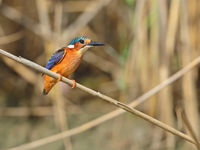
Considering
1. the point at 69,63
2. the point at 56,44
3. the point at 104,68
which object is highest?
the point at 104,68

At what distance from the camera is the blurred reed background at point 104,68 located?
260cm

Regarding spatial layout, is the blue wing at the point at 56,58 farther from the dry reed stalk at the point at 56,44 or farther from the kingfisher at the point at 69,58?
the dry reed stalk at the point at 56,44

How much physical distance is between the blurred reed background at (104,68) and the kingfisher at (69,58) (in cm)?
121

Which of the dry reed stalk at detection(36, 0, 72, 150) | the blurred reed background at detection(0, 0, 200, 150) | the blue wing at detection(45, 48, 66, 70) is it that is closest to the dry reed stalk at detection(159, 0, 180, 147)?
the blurred reed background at detection(0, 0, 200, 150)

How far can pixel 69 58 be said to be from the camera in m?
1.30

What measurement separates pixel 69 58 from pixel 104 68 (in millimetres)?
2132

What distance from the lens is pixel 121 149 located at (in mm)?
3045

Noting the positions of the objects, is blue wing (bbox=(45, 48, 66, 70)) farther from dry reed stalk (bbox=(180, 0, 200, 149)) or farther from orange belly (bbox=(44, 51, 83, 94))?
dry reed stalk (bbox=(180, 0, 200, 149))

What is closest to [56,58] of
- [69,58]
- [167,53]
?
[69,58]

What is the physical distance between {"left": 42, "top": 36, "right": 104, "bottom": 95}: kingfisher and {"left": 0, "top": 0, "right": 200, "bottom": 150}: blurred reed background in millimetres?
1210

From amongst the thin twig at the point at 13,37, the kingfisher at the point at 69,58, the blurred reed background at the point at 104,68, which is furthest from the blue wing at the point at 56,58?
the thin twig at the point at 13,37

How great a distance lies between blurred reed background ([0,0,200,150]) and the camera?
260 centimetres

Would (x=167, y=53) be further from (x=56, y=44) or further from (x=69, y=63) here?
(x=69, y=63)

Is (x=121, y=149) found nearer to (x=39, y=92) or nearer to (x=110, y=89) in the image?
(x=110, y=89)
